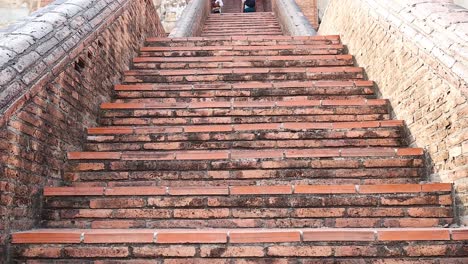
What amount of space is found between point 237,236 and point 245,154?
100 cm

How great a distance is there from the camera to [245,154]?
10.7ft

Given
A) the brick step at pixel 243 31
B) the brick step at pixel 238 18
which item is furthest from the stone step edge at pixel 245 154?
the brick step at pixel 238 18

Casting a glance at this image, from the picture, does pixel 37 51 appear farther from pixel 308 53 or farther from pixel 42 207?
pixel 308 53

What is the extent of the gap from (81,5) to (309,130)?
2.28m

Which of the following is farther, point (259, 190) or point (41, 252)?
point (259, 190)

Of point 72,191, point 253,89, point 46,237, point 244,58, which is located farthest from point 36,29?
point 244,58

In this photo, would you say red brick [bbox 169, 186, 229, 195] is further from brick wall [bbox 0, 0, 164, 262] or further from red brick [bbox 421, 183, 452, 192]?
red brick [bbox 421, 183, 452, 192]

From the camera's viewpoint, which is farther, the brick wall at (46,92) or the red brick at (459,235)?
the brick wall at (46,92)

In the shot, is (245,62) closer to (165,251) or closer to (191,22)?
(165,251)

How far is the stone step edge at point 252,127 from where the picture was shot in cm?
359

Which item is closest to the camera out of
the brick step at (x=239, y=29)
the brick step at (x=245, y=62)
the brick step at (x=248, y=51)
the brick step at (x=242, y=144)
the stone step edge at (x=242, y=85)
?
the brick step at (x=242, y=144)

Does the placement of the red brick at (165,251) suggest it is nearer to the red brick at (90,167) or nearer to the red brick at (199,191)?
the red brick at (199,191)

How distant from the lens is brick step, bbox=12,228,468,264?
2316 mm

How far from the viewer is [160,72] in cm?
472
